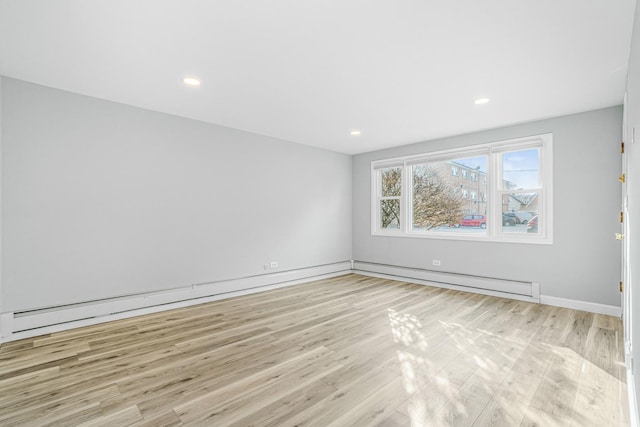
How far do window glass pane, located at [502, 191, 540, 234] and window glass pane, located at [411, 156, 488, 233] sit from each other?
291 millimetres

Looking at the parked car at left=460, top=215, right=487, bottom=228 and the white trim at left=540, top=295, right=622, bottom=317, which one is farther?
the parked car at left=460, top=215, right=487, bottom=228

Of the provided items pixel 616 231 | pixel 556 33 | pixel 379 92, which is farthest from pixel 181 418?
pixel 616 231

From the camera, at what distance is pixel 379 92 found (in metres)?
3.29

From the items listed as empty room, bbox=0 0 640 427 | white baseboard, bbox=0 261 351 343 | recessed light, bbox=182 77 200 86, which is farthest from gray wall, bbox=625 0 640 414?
white baseboard, bbox=0 261 351 343

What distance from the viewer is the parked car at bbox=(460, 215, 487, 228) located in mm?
4879

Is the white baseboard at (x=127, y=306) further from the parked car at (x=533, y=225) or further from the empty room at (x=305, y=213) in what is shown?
the parked car at (x=533, y=225)

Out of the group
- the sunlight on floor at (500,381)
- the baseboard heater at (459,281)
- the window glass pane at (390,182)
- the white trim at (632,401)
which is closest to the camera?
the white trim at (632,401)

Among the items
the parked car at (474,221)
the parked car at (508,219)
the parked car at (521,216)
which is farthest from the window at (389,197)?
the parked car at (521,216)

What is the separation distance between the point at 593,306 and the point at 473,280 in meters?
1.43

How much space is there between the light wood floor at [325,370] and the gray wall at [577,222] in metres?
0.46

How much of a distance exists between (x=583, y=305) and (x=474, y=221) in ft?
5.67

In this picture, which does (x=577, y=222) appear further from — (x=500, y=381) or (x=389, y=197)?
(x=389, y=197)

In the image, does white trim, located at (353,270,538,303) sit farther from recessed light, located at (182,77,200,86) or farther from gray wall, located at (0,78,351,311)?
recessed light, located at (182,77,200,86)

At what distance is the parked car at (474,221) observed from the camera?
192 inches
